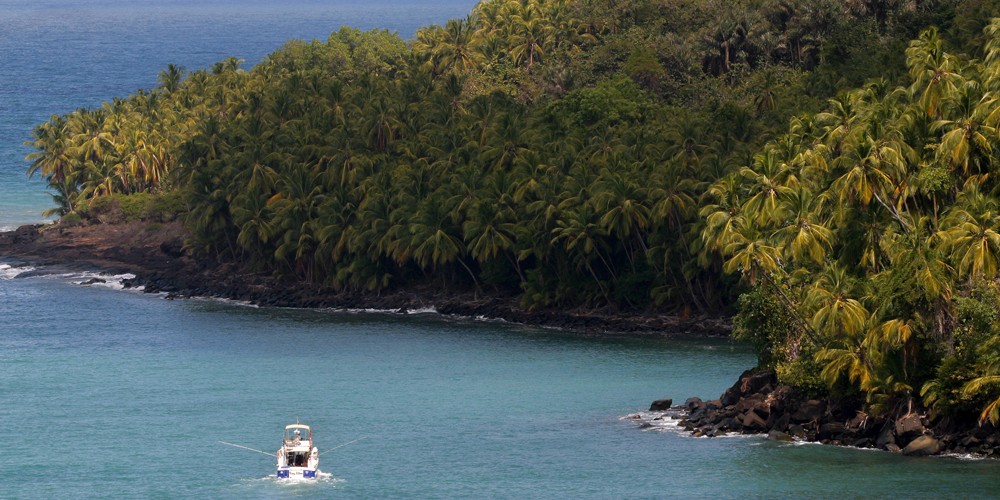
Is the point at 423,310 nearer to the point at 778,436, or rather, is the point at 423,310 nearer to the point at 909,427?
the point at 778,436

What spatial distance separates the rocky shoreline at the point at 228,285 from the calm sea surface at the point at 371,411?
2.29 m

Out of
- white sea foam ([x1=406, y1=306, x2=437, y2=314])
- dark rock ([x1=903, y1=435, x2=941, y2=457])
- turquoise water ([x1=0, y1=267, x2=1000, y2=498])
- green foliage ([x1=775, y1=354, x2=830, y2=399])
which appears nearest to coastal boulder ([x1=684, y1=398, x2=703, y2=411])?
turquoise water ([x1=0, y1=267, x2=1000, y2=498])

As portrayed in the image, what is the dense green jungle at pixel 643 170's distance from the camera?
8406 cm

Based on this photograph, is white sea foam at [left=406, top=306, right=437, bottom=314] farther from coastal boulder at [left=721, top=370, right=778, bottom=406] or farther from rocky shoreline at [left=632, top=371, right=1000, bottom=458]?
coastal boulder at [left=721, top=370, right=778, bottom=406]

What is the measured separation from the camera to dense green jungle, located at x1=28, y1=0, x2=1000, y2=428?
84062mm

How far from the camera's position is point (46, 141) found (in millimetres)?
178875

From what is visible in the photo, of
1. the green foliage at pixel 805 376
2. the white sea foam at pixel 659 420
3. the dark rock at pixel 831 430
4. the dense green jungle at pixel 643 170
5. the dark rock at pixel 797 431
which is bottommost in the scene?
the white sea foam at pixel 659 420

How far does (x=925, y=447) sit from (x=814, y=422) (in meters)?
7.41

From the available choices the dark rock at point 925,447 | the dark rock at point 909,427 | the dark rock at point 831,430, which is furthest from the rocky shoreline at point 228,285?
the dark rock at point 925,447

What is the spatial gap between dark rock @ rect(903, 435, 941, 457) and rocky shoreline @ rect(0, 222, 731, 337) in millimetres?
39626

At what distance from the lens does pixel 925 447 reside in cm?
8219

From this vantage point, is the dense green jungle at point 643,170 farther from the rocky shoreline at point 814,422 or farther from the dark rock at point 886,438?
the dark rock at point 886,438

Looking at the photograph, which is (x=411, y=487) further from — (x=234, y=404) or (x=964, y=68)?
(x=964, y=68)

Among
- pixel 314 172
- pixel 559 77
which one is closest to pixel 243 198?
pixel 314 172
